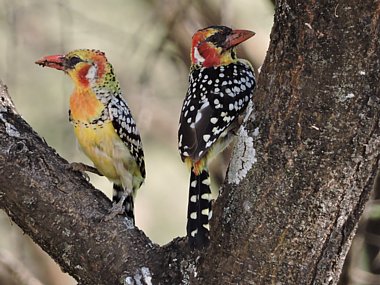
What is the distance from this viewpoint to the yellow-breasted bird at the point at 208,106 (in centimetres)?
287

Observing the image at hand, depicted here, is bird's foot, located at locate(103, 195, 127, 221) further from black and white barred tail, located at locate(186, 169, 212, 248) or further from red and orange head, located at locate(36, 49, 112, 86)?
red and orange head, located at locate(36, 49, 112, 86)

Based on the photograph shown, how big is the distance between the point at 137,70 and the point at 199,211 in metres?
4.13

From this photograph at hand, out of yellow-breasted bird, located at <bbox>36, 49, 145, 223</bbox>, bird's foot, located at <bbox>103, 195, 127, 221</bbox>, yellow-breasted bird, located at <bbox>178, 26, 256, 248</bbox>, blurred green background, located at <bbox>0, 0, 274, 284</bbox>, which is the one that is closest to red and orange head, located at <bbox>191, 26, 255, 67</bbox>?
yellow-breasted bird, located at <bbox>178, 26, 256, 248</bbox>

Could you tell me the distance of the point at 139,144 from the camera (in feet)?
11.8

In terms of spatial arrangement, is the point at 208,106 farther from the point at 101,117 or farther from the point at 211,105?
the point at 101,117

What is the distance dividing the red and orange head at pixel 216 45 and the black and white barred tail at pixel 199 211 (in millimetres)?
798

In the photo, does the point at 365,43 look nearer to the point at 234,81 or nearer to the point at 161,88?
the point at 234,81

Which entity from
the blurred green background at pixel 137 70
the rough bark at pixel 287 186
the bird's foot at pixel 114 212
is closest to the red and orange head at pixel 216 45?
the blurred green background at pixel 137 70

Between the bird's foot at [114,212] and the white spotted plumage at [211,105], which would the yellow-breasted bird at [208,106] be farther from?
the bird's foot at [114,212]

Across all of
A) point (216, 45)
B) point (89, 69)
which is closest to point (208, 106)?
point (216, 45)

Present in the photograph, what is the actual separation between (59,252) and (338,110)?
1.07 m

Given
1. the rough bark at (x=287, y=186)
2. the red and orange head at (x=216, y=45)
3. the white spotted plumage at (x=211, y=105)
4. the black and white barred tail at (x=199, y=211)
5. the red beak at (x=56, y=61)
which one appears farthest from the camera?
the red and orange head at (x=216, y=45)

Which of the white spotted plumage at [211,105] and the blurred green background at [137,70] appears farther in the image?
the blurred green background at [137,70]

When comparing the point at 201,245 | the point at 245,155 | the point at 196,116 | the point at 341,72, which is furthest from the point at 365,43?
the point at 196,116
